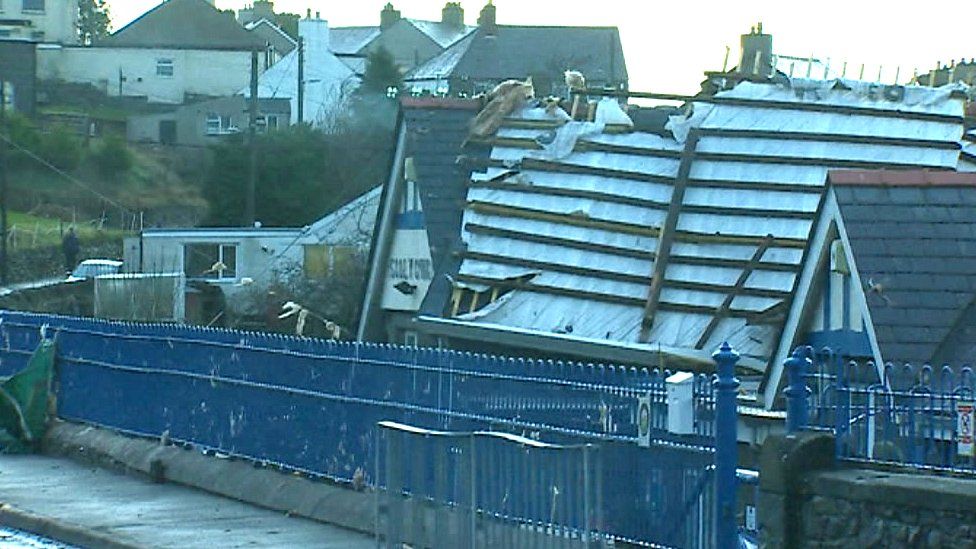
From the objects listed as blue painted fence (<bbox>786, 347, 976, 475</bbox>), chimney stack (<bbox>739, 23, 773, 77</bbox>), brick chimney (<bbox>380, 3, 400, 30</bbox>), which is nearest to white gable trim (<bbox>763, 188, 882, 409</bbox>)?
chimney stack (<bbox>739, 23, 773, 77</bbox>)

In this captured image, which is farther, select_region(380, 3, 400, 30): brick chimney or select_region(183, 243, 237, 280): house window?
select_region(380, 3, 400, 30): brick chimney

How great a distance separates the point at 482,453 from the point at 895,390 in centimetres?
265

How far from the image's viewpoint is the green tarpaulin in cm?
2208

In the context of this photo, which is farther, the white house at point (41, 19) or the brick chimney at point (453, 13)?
the brick chimney at point (453, 13)

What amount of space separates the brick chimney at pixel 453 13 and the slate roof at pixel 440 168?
76461 millimetres

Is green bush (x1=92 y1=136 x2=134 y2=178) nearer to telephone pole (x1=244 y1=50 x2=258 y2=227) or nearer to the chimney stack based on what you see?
telephone pole (x1=244 y1=50 x2=258 y2=227)

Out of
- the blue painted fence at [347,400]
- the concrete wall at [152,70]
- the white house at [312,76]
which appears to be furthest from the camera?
the concrete wall at [152,70]

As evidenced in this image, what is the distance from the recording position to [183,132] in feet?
262

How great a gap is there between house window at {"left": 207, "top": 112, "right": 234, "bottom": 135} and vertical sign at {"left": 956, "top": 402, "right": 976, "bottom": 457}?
227 ft

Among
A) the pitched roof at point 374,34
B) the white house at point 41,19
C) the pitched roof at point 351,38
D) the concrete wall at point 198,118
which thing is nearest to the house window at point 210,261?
the concrete wall at point 198,118

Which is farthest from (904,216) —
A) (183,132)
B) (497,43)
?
(497,43)

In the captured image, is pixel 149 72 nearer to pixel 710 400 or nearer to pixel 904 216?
pixel 904 216

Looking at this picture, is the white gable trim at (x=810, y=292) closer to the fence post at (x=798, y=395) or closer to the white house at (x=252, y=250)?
the fence post at (x=798, y=395)

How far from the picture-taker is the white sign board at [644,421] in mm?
12906
